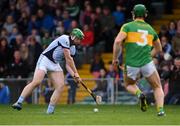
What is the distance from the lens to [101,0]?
30.9 m

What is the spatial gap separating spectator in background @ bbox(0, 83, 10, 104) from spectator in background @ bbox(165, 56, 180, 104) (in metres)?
4.86

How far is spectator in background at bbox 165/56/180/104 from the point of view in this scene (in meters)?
25.0

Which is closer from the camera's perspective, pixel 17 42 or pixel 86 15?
pixel 17 42

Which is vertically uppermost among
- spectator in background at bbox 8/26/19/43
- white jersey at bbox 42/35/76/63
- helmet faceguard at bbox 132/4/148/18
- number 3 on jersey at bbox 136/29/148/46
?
helmet faceguard at bbox 132/4/148/18

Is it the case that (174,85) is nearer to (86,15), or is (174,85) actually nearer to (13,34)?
(86,15)

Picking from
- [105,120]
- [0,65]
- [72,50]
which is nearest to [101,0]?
[0,65]

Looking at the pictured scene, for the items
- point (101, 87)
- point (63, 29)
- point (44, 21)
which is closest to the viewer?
point (101, 87)

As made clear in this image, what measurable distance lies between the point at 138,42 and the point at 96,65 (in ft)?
35.7

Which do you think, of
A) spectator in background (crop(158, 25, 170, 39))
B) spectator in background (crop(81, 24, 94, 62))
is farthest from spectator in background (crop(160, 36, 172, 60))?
spectator in background (crop(81, 24, 94, 62))

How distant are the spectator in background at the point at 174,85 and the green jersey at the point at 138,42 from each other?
24.3 ft

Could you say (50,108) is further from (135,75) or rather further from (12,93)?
(12,93)

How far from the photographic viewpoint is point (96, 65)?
2847cm

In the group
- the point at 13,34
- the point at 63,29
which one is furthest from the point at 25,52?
the point at 63,29

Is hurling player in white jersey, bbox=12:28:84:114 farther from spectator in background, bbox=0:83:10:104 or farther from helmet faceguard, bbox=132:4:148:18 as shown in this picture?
spectator in background, bbox=0:83:10:104
